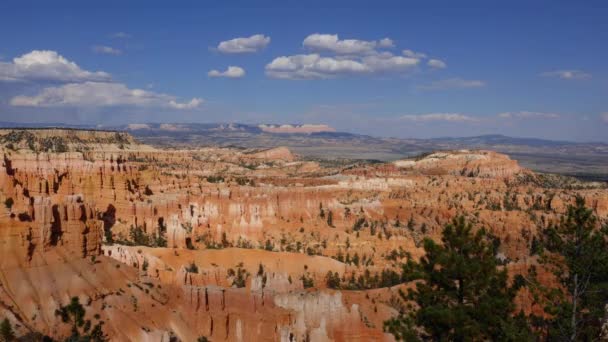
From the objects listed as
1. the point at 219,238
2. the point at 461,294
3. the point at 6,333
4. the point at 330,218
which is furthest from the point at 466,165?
the point at 6,333

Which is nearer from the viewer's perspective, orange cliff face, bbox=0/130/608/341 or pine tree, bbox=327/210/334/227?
orange cliff face, bbox=0/130/608/341

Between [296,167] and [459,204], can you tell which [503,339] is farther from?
[296,167]

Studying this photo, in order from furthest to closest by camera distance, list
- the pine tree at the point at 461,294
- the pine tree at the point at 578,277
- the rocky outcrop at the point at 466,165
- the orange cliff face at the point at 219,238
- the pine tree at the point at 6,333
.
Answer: the rocky outcrop at the point at 466,165, the orange cliff face at the point at 219,238, the pine tree at the point at 6,333, the pine tree at the point at 461,294, the pine tree at the point at 578,277

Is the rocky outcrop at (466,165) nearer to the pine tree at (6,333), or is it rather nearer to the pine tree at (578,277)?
the pine tree at (578,277)

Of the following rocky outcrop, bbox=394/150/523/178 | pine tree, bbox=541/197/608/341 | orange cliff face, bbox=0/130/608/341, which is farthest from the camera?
rocky outcrop, bbox=394/150/523/178

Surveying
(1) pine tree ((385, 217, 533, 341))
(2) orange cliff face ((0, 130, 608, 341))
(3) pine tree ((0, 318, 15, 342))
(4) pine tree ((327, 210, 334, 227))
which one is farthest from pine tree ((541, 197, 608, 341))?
(4) pine tree ((327, 210, 334, 227))

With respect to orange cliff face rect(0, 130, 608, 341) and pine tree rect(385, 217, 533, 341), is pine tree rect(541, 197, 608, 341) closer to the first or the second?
pine tree rect(385, 217, 533, 341)

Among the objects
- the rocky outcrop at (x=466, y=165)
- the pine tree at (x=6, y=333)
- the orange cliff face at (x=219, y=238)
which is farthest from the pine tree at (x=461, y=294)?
the rocky outcrop at (x=466, y=165)
